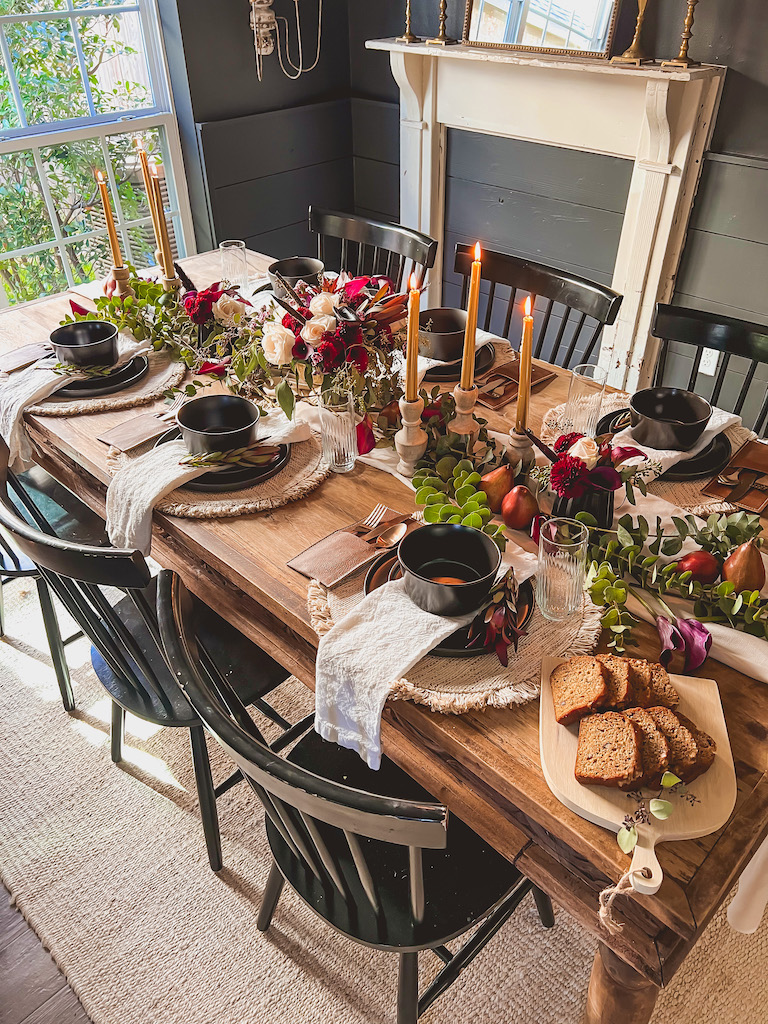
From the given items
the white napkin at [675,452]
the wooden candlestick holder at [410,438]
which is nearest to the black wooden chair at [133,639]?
the wooden candlestick holder at [410,438]

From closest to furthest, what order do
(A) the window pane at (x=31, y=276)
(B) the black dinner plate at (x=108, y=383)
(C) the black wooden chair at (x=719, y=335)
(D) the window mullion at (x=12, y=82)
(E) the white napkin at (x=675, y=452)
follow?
(E) the white napkin at (x=675, y=452) → (C) the black wooden chair at (x=719, y=335) → (B) the black dinner plate at (x=108, y=383) → (D) the window mullion at (x=12, y=82) → (A) the window pane at (x=31, y=276)

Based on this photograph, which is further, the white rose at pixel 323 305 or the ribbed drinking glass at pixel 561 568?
the white rose at pixel 323 305

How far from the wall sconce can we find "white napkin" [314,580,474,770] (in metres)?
2.86

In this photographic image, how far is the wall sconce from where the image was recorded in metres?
2.98

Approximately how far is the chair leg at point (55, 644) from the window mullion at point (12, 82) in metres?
1.86

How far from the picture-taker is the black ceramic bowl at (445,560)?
1.03 meters

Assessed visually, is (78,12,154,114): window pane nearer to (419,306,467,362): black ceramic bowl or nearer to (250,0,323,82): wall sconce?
(250,0,323,82): wall sconce

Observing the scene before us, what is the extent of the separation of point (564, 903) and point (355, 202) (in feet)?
11.4

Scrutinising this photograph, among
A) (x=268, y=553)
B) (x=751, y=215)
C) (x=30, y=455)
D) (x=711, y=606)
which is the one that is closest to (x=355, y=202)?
(x=751, y=215)

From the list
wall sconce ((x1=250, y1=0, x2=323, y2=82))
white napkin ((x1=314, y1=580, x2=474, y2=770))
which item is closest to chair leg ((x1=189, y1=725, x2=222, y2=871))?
white napkin ((x1=314, y1=580, x2=474, y2=770))

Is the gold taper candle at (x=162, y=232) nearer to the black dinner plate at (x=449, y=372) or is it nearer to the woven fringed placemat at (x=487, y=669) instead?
the black dinner plate at (x=449, y=372)

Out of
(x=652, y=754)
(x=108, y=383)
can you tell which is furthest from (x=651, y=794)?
(x=108, y=383)

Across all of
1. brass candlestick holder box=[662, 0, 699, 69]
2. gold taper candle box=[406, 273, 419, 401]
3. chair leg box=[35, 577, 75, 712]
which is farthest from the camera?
brass candlestick holder box=[662, 0, 699, 69]

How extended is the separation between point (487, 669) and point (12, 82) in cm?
274
